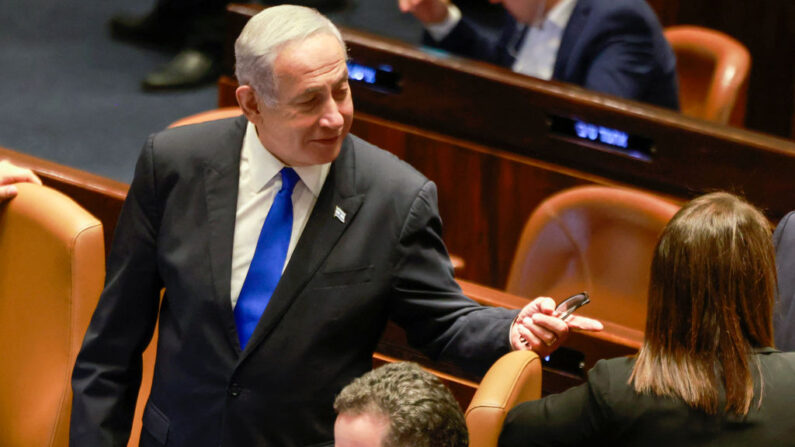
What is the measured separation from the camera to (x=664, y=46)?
9.19 ft

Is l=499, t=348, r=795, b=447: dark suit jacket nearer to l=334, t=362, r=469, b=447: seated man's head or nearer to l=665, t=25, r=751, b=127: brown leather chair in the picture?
l=334, t=362, r=469, b=447: seated man's head

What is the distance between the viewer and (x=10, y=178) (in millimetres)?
1867

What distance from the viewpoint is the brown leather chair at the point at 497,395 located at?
1.43 metres

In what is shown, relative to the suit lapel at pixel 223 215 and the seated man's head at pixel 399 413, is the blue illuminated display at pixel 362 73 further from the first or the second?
the seated man's head at pixel 399 413

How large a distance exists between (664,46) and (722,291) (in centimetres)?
156

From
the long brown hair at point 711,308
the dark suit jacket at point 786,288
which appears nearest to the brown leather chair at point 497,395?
the long brown hair at point 711,308

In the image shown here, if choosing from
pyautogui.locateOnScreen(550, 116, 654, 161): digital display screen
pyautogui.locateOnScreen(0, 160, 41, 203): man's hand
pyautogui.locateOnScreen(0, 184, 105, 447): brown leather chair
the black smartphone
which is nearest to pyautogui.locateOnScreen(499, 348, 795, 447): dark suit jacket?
the black smartphone

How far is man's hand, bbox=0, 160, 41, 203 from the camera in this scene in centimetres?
184

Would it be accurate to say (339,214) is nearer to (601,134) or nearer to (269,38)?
(269,38)

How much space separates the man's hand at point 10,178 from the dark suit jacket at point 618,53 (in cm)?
144

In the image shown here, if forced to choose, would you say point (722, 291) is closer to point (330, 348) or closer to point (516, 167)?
point (330, 348)

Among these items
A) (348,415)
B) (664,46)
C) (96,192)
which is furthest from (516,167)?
(348,415)

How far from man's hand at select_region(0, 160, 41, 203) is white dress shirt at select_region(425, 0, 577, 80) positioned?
1321 mm

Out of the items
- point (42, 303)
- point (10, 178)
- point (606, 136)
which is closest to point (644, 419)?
point (42, 303)
